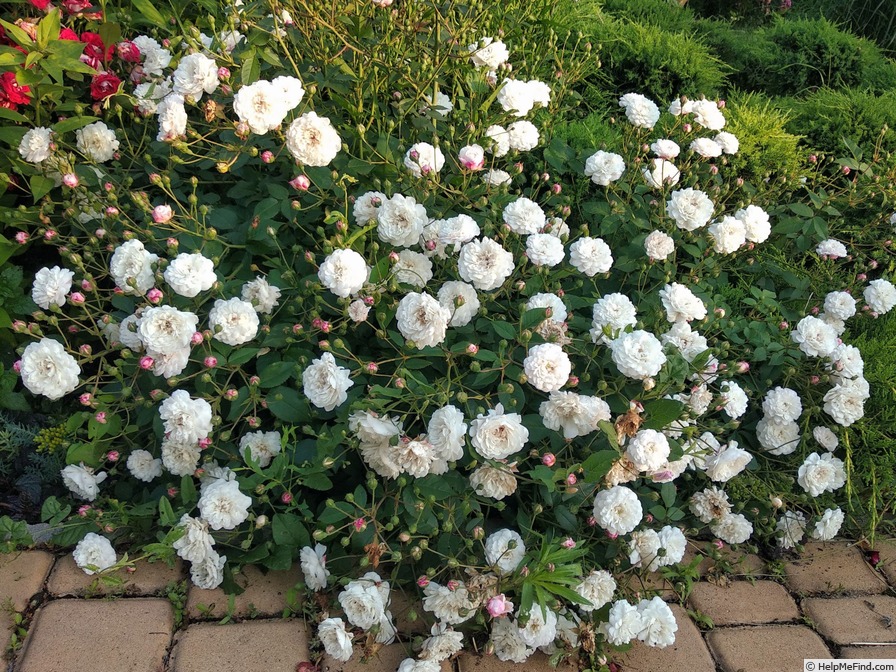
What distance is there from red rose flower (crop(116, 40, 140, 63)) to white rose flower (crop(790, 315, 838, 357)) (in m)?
2.12

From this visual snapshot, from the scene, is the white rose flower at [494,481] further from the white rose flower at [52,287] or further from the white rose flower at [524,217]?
the white rose flower at [52,287]

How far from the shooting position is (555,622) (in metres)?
1.59

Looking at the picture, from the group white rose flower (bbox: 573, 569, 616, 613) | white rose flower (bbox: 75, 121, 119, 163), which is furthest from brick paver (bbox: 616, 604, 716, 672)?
white rose flower (bbox: 75, 121, 119, 163)

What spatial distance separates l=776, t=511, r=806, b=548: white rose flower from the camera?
2.03 meters

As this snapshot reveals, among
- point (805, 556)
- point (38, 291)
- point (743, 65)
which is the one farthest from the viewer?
point (743, 65)

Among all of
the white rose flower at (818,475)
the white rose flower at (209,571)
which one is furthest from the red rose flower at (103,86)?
the white rose flower at (818,475)

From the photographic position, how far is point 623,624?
1.60 meters

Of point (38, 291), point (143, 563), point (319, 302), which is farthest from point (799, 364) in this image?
point (38, 291)

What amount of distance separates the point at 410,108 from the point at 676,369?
3.49 feet

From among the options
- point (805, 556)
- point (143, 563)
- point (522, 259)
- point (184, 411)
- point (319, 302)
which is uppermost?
point (522, 259)

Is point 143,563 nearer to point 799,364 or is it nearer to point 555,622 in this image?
point 555,622

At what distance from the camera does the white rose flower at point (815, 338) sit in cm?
205

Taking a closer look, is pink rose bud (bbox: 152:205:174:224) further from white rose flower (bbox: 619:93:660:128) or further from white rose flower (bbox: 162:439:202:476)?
white rose flower (bbox: 619:93:660:128)

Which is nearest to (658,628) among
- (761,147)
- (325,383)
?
(325,383)
